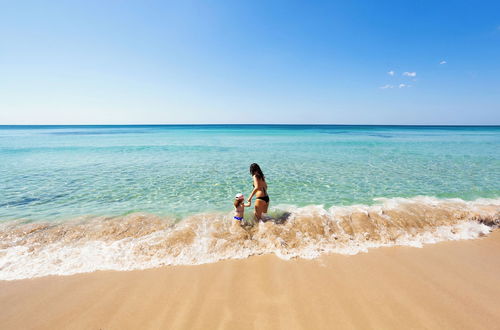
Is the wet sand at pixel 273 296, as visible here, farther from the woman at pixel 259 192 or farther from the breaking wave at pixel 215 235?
the woman at pixel 259 192

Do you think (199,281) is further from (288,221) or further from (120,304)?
(288,221)

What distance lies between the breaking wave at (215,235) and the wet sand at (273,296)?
1.04 ft

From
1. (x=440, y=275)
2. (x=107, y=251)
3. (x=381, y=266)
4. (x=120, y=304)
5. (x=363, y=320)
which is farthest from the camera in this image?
(x=107, y=251)

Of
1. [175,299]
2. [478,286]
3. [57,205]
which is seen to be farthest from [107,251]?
[478,286]

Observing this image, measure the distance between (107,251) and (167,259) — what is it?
4.80 feet

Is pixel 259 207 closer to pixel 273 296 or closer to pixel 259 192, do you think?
pixel 259 192

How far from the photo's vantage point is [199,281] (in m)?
3.54

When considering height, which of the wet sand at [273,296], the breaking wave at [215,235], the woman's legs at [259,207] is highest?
the woman's legs at [259,207]

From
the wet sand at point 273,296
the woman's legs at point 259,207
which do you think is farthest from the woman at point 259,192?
the wet sand at point 273,296

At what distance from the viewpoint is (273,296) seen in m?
3.19

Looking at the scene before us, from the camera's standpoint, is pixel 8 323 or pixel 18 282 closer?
→ pixel 8 323

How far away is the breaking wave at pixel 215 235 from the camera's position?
4.12 meters

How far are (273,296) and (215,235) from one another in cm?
223

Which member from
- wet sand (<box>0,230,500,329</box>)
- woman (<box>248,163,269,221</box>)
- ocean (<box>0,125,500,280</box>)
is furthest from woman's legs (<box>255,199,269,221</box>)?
wet sand (<box>0,230,500,329</box>)
